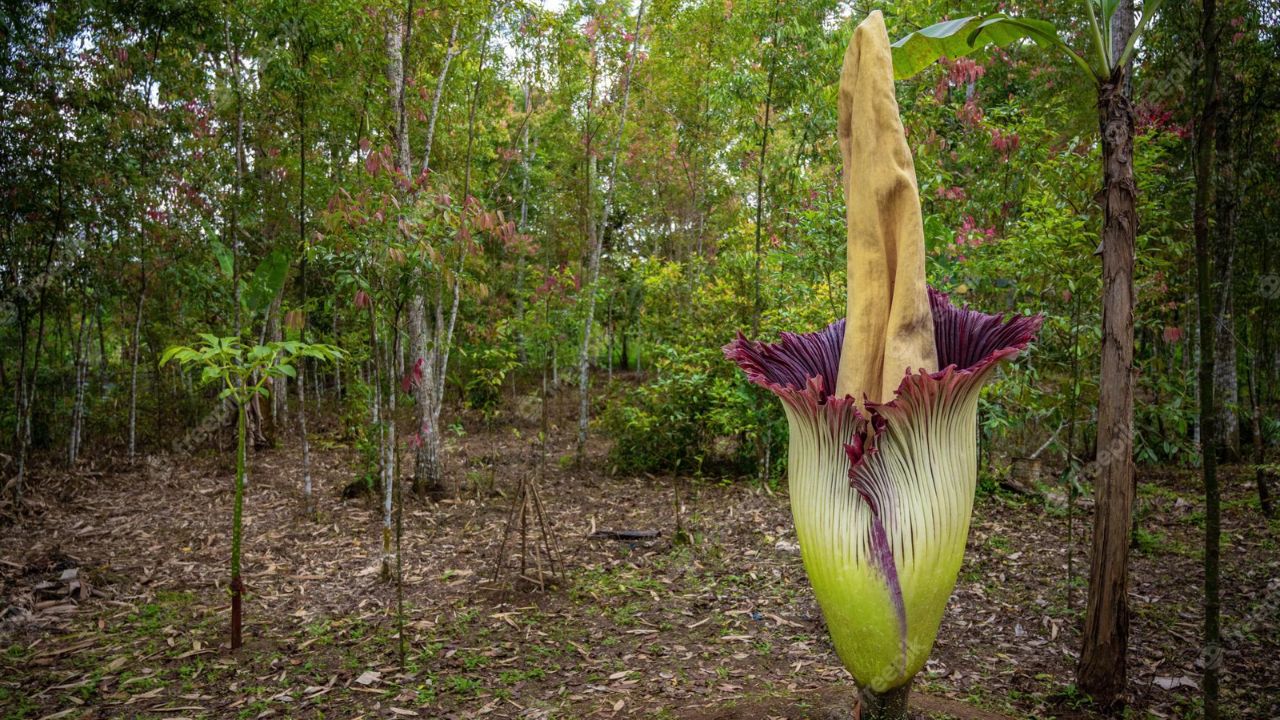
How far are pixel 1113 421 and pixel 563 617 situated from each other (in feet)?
9.56

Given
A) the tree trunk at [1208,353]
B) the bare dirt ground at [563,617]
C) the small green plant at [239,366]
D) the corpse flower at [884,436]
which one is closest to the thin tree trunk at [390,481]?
the bare dirt ground at [563,617]

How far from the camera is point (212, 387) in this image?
1135cm

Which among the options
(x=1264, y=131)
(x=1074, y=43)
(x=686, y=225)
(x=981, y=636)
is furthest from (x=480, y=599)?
(x=686, y=225)

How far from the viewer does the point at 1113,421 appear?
2.31 meters

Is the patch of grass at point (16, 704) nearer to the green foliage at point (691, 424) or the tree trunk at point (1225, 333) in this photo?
the green foliage at point (691, 424)

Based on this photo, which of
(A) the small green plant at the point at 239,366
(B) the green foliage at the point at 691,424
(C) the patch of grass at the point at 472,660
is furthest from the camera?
(B) the green foliage at the point at 691,424

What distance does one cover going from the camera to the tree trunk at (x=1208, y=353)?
1525 millimetres

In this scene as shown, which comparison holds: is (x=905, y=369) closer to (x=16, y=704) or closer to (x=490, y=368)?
(x=16, y=704)

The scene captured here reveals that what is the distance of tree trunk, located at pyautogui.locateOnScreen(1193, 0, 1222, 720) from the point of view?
1.53 meters

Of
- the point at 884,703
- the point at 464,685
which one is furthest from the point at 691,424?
the point at 884,703

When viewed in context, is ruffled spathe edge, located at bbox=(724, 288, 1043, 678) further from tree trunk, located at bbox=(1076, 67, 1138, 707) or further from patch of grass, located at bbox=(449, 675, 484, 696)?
patch of grass, located at bbox=(449, 675, 484, 696)

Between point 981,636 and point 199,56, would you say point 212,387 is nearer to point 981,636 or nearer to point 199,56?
point 199,56

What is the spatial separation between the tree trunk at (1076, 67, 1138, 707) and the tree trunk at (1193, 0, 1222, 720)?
426 millimetres

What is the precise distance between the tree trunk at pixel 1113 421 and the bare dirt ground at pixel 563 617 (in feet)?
0.77
